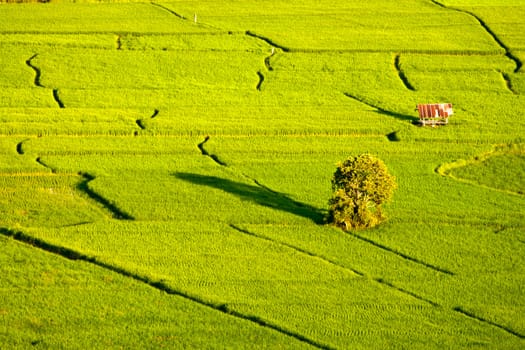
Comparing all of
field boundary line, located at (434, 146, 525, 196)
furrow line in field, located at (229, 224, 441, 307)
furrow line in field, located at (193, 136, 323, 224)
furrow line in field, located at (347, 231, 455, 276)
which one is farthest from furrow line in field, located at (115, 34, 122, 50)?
furrow line in field, located at (347, 231, 455, 276)

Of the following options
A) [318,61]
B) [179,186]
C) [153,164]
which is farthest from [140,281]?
[318,61]

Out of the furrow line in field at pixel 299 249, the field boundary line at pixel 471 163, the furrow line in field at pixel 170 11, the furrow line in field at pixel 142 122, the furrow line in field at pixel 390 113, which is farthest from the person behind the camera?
the furrow line in field at pixel 170 11

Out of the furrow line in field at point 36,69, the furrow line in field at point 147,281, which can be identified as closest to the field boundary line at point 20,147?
the furrow line in field at point 147,281

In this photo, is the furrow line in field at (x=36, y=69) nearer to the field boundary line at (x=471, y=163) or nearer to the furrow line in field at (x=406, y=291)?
the field boundary line at (x=471, y=163)

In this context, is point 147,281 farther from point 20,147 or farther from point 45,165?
point 20,147

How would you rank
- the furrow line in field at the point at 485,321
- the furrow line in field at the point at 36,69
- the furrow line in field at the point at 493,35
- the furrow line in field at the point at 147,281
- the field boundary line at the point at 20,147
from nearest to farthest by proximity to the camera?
the furrow line in field at the point at 147,281
the furrow line in field at the point at 485,321
the field boundary line at the point at 20,147
the furrow line in field at the point at 36,69
the furrow line in field at the point at 493,35

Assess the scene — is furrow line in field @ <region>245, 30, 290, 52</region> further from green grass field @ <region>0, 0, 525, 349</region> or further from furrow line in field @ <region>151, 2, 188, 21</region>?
furrow line in field @ <region>151, 2, 188, 21</region>
